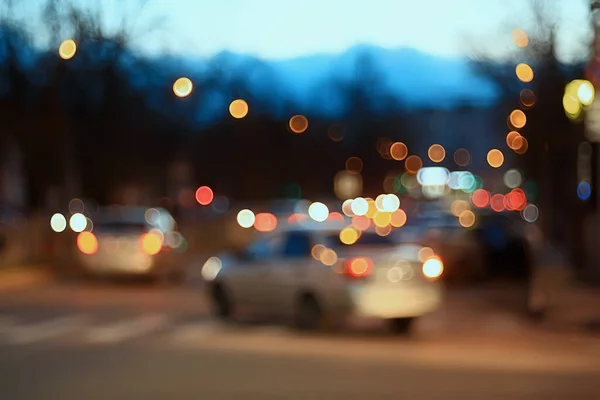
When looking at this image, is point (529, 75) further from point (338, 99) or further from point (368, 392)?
point (338, 99)

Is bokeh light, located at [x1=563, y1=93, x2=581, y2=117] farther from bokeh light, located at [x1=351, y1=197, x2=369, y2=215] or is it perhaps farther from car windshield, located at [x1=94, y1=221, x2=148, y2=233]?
bokeh light, located at [x1=351, y1=197, x2=369, y2=215]

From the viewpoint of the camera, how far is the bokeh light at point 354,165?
90.9m

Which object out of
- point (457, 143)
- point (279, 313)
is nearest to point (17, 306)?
point (279, 313)

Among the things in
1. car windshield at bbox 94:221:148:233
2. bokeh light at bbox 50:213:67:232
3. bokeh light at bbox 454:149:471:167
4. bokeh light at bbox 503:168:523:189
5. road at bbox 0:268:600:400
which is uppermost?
bokeh light at bbox 454:149:471:167

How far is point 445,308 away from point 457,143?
124m

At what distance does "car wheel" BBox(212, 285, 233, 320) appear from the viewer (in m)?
19.2

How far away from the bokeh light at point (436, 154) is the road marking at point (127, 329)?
387 feet

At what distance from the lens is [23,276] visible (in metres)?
28.8

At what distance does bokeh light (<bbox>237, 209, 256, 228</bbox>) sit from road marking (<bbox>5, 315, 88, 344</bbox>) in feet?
81.7

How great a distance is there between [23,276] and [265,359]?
1611 centimetres

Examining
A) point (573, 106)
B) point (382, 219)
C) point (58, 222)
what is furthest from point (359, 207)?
point (573, 106)

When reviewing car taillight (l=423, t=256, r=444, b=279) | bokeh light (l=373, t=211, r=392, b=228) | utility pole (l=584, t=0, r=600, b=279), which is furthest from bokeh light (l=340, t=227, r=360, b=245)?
Answer: bokeh light (l=373, t=211, r=392, b=228)

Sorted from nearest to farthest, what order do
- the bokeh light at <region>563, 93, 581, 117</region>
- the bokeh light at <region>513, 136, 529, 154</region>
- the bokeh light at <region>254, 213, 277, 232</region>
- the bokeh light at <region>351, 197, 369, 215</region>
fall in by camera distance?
the bokeh light at <region>563, 93, 581, 117</region>
the bokeh light at <region>254, 213, 277, 232</region>
the bokeh light at <region>351, 197, 369, 215</region>
the bokeh light at <region>513, 136, 529, 154</region>

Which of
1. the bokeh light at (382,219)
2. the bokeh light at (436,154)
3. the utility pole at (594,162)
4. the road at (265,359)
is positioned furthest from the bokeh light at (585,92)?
the bokeh light at (436,154)
